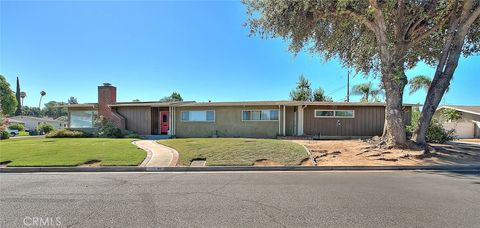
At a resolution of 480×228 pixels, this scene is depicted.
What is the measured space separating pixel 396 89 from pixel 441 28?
3843 millimetres

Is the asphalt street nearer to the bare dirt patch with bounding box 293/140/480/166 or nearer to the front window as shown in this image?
the bare dirt patch with bounding box 293/140/480/166

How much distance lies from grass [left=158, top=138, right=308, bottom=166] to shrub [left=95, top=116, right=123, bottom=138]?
9.67 metres

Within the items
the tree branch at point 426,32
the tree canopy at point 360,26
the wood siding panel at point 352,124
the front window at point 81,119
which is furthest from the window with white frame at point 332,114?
the front window at point 81,119

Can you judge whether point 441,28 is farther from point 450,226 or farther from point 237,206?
point 237,206

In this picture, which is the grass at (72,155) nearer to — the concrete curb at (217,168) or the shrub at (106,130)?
the concrete curb at (217,168)

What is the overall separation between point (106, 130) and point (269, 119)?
37.7 feet

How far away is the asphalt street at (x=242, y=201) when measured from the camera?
4.96 metres

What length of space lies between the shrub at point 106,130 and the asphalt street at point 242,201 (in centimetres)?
1336

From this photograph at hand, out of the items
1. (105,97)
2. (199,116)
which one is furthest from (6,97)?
(199,116)

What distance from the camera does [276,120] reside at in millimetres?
22594

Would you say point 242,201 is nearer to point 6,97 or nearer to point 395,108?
point 395,108

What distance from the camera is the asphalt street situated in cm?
496

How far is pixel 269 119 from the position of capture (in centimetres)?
2270

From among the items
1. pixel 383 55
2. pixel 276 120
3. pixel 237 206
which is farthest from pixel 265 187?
pixel 276 120
